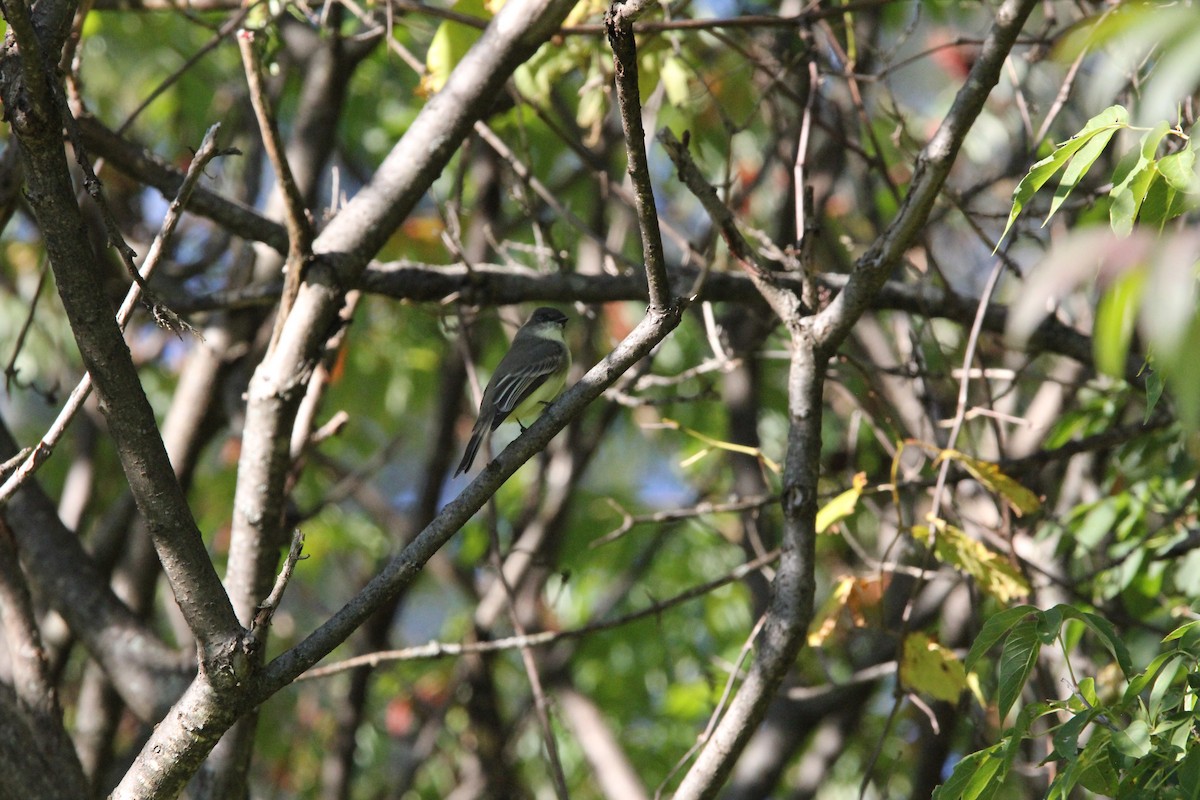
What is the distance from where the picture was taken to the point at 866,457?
6914 millimetres

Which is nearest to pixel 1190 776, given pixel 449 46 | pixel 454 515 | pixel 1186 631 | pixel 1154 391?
pixel 1186 631

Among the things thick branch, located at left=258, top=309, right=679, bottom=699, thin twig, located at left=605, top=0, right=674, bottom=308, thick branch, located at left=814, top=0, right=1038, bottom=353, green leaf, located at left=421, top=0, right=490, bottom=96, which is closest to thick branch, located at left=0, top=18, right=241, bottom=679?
thick branch, located at left=258, top=309, right=679, bottom=699

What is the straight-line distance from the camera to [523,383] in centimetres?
473

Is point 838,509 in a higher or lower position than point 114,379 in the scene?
lower

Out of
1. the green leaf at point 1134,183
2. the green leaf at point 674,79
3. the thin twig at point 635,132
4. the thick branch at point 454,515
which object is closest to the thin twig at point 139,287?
the thick branch at point 454,515

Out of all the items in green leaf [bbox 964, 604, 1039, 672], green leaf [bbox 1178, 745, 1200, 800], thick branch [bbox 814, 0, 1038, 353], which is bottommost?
green leaf [bbox 1178, 745, 1200, 800]

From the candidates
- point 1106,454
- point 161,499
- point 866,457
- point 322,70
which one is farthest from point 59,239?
point 866,457

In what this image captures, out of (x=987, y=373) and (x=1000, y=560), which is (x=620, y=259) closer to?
(x=987, y=373)

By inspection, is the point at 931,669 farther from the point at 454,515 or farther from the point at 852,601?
the point at 454,515

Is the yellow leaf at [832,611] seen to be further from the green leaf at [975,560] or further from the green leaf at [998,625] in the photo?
the green leaf at [998,625]

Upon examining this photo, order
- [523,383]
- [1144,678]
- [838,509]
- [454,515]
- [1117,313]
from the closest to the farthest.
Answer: [1117,313] → [1144,678] → [454,515] → [838,509] → [523,383]

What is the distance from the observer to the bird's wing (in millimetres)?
4621

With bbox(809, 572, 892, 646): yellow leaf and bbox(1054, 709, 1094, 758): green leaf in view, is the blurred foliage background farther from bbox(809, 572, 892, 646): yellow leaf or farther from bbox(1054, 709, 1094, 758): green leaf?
bbox(1054, 709, 1094, 758): green leaf

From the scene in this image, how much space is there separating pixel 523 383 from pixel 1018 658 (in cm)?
269
